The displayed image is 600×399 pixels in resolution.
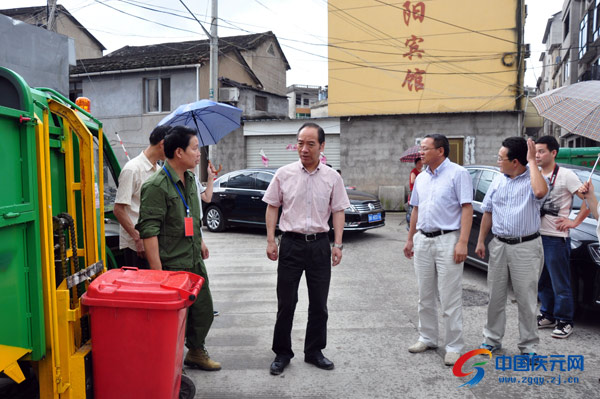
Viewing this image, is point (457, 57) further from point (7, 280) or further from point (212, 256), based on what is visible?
point (7, 280)

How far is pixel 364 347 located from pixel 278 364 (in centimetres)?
89

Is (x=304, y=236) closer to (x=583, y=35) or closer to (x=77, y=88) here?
(x=77, y=88)

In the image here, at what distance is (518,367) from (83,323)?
10.5 ft

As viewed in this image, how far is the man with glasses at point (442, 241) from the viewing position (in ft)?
12.5

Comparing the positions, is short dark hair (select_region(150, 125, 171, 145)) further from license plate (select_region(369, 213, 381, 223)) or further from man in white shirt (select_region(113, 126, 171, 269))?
license plate (select_region(369, 213, 381, 223))

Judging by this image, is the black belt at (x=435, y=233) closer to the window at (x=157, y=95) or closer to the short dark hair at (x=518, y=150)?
the short dark hair at (x=518, y=150)

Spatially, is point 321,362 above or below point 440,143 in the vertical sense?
below

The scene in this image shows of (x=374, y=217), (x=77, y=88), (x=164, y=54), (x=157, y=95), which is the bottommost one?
(x=374, y=217)

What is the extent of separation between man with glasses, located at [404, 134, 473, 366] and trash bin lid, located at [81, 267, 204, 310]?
2140 mm

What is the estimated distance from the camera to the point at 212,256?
8.51 meters

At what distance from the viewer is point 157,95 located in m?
20.1

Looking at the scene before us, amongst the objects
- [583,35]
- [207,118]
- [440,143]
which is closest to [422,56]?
[583,35]

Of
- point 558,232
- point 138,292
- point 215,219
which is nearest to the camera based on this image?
point 138,292

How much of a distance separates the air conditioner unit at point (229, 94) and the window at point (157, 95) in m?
2.23
